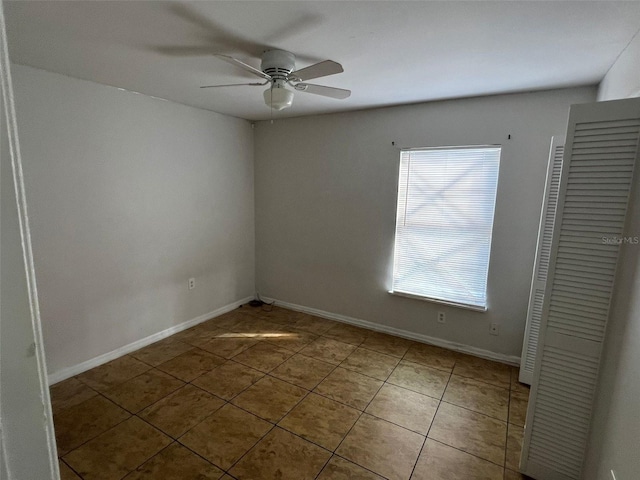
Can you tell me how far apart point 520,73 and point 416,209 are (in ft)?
4.53

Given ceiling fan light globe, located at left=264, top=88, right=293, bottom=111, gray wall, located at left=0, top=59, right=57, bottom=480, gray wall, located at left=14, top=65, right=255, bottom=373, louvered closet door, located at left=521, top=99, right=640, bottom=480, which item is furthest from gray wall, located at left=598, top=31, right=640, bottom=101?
gray wall, located at left=14, top=65, right=255, bottom=373

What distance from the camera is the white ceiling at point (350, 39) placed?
1.49m

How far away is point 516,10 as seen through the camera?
1469 millimetres

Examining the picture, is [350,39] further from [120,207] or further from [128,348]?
[128,348]

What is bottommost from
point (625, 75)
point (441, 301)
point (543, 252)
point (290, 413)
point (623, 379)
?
point (290, 413)

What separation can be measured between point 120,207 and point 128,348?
4.41ft

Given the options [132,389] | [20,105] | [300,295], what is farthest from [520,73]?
[132,389]

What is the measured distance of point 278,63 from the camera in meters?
1.93

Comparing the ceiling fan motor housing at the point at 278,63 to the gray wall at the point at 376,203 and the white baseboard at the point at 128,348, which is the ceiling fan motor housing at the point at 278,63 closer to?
the gray wall at the point at 376,203

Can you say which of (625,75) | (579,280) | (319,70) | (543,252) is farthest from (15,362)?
(543,252)

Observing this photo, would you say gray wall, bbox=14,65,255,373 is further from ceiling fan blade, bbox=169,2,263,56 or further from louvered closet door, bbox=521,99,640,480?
louvered closet door, bbox=521,99,640,480

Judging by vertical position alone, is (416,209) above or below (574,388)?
above

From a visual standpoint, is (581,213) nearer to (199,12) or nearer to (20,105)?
(199,12)

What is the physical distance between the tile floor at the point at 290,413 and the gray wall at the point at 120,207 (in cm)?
45
